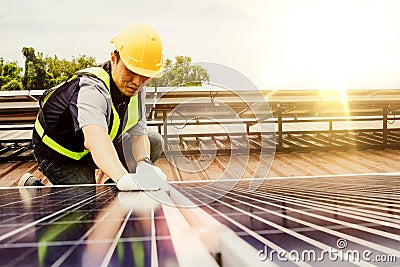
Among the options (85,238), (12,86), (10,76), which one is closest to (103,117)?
(85,238)

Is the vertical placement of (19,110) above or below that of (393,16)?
below

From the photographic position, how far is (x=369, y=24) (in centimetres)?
820

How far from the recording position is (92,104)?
4.41ft

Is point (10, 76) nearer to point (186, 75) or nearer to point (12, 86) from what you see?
point (12, 86)

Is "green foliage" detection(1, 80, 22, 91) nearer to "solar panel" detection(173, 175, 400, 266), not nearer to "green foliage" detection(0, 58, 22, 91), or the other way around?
"green foliage" detection(0, 58, 22, 91)

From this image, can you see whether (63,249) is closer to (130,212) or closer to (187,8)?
(130,212)

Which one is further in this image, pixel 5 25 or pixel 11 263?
pixel 5 25

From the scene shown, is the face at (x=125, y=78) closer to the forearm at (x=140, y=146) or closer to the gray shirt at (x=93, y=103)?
A: the gray shirt at (x=93, y=103)

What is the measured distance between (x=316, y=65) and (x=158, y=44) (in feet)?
22.3

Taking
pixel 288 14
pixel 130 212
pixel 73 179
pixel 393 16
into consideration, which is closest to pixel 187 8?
pixel 288 14

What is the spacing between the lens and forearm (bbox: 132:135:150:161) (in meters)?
1.62

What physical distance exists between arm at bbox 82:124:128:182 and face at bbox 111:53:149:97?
0.21m

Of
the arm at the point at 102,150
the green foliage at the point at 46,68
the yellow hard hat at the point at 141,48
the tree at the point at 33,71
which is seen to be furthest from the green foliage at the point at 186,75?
the tree at the point at 33,71

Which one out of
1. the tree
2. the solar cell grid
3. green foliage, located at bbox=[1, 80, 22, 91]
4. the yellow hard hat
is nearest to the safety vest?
the yellow hard hat
